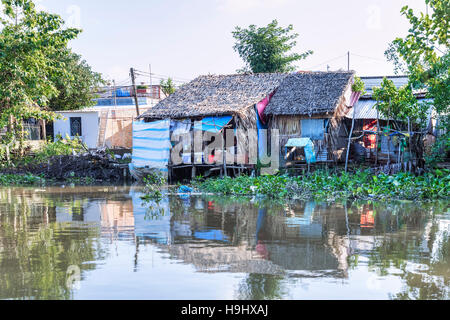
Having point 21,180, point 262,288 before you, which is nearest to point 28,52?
point 21,180

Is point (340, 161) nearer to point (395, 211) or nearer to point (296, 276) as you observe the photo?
point (395, 211)

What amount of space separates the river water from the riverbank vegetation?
3.40ft

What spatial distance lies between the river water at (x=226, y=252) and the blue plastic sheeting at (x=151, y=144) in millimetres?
7111

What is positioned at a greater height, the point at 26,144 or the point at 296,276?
the point at 26,144

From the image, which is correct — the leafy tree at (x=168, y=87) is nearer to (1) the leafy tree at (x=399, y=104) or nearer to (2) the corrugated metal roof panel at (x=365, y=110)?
(2) the corrugated metal roof panel at (x=365, y=110)

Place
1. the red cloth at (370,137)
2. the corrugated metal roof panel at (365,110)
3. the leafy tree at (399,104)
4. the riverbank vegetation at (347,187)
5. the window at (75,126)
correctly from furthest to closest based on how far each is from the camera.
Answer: the window at (75,126) → the red cloth at (370,137) → the corrugated metal roof panel at (365,110) → the leafy tree at (399,104) → the riverbank vegetation at (347,187)

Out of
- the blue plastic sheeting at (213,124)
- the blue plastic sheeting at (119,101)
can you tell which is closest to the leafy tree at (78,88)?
the blue plastic sheeting at (119,101)

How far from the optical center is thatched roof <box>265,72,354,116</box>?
17.6m

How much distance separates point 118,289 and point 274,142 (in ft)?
46.4

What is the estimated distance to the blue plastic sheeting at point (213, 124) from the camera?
57.2 ft
